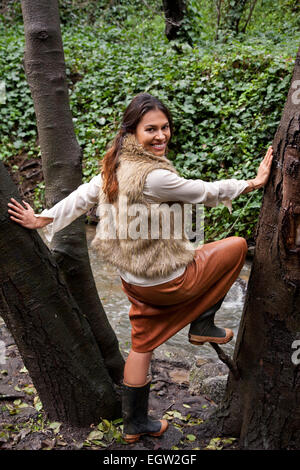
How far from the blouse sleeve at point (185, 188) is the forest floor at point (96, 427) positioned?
4.27 feet

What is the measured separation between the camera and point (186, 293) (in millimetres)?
2027

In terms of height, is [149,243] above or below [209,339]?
above

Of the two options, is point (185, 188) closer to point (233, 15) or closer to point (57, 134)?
point (57, 134)

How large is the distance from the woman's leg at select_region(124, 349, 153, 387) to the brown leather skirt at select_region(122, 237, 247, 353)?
0.12ft

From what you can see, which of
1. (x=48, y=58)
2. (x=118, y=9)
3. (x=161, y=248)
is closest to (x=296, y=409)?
(x=161, y=248)

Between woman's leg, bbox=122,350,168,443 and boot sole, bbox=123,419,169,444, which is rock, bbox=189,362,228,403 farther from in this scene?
woman's leg, bbox=122,350,168,443

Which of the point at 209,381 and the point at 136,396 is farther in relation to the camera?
the point at 209,381

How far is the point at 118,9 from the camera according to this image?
41.1ft

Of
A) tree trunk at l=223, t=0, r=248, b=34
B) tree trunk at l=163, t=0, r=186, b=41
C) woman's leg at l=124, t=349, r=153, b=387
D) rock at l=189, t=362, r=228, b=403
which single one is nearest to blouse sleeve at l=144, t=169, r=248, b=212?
woman's leg at l=124, t=349, r=153, b=387

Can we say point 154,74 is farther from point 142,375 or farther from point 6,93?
point 142,375

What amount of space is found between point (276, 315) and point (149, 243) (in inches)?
26.4

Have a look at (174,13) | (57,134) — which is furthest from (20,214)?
(174,13)

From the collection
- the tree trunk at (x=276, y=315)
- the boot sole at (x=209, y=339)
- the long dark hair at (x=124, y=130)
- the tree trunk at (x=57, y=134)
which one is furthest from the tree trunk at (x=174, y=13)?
the boot sole at (x=209, y=339)

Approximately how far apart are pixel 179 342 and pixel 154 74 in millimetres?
5105
